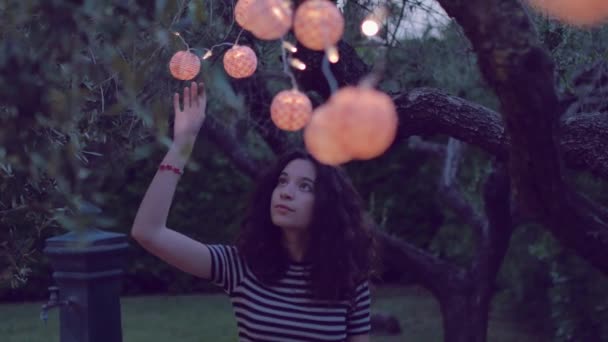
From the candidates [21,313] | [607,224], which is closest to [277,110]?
[607,224]

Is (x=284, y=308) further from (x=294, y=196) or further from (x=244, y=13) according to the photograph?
(x=244, y=13)

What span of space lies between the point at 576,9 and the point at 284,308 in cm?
161

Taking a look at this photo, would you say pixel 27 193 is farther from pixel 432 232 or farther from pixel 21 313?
pixel 432 232

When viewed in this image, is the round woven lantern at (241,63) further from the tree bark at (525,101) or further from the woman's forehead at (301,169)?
the woman's forehead at (301,169)

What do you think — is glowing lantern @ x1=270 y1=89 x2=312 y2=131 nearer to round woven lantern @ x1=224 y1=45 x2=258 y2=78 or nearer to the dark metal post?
round woven lantern @ x1=224 y1=45 x2=258 y2=78

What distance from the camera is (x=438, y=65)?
6555 millimetres

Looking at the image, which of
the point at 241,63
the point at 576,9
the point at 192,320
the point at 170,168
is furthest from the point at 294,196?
the point at 192,320

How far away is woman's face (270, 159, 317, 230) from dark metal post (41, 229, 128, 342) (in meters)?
0.89

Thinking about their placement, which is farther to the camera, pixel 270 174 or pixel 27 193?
pixel 270 174

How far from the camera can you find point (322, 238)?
308 centimetres

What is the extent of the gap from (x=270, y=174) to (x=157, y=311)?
296 inches

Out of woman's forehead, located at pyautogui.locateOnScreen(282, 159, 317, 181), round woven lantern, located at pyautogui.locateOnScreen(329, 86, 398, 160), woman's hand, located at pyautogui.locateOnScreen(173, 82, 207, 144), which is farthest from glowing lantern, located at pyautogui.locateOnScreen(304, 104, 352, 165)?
woman's forehead, located at pyautogui.locateOnScreen(282, 159, 317, 181)

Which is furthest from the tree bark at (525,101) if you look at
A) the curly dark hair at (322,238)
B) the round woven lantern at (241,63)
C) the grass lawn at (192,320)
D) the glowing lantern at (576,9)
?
the grass lawn at (192,320)

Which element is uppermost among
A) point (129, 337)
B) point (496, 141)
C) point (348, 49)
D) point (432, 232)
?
point (348, 49)
